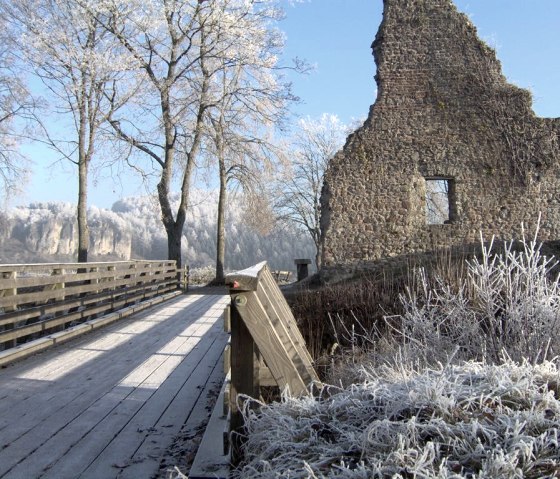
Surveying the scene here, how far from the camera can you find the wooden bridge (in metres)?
2.99

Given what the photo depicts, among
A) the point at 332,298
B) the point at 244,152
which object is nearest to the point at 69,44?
the point at 244,152

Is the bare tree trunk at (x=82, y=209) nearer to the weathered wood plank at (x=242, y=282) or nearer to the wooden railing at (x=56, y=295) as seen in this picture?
the wooden railing at (x=56, y=295)

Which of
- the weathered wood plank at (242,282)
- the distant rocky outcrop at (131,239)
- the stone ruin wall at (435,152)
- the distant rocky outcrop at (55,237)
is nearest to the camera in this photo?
the weathered wood plank at (242,282)

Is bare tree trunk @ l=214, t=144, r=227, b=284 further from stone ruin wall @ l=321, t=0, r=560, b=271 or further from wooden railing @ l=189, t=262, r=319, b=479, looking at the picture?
wooden railing @ l=189, t=262, r=319, b=479

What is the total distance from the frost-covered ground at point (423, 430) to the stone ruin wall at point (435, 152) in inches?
502

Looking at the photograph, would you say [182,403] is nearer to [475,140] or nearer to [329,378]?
[329,378]

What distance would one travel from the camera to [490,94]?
15.3m

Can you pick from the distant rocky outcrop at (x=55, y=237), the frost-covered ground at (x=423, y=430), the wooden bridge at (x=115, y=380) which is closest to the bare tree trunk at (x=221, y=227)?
the wooden bridge at (x=115, y=380)

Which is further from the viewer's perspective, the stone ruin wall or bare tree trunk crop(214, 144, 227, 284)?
bare tree trunk crop(214, 144, 227, 284)

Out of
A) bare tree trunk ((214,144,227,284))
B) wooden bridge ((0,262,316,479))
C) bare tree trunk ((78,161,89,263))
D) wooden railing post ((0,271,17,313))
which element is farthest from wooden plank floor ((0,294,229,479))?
bare tree trunk ((214,144,227,284))

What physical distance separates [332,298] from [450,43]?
32.3 ft

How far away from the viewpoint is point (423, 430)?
85.6 inches

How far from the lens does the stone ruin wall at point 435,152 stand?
15.1m

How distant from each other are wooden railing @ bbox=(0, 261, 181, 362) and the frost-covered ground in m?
4.73
